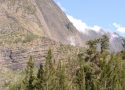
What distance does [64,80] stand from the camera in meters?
172

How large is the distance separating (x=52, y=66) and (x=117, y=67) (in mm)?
22106

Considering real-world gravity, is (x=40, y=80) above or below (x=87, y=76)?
below

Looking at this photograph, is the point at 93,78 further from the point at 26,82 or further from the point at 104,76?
the point at 26,82

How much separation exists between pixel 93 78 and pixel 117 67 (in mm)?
10720

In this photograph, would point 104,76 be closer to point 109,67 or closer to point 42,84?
point 109,67

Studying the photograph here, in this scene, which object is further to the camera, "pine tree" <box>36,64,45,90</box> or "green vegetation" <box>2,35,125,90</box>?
"green vegetation" <box>2,35,125,90</box>

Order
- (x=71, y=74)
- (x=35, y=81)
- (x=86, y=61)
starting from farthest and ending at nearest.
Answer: (x=71, y=74) → (x=86, y=61) → (x=35, y=81)

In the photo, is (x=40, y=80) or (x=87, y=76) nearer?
(x=40, y=80)

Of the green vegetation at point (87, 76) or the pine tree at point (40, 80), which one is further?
the green vegetation at point (87, 76)

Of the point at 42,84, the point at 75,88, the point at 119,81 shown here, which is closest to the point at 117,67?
the point at 119,81

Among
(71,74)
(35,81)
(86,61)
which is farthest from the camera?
(71,74)

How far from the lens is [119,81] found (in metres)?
171

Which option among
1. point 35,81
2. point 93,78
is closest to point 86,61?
point 93,78

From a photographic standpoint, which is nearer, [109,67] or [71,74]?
[109,67]
